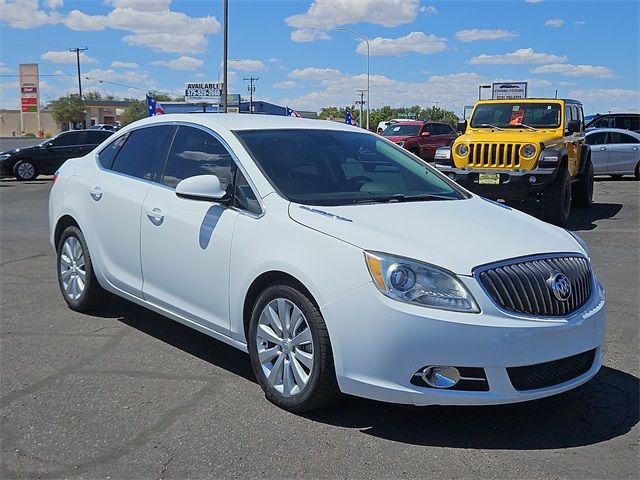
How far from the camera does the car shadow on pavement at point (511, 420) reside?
3.79 meters

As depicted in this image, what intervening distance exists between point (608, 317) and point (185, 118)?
390 centimetres

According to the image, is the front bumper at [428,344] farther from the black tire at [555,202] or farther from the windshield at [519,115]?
the windshield at [519,115]

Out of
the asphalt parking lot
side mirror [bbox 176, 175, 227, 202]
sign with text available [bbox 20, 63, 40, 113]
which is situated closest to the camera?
the asphalt parking lot

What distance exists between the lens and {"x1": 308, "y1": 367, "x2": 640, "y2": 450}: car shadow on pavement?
3787 mm

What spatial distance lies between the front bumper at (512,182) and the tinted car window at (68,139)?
47.5 feet

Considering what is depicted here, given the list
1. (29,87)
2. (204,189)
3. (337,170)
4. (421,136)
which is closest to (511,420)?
(337,170)

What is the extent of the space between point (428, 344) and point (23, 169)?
20.6 meters

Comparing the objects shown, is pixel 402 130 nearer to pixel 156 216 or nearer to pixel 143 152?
pixel 143 152

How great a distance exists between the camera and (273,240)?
13.6ft

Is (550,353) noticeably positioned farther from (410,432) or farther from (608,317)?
(608,317)

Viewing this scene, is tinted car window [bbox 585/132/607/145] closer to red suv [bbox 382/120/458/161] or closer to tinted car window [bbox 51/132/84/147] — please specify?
red suv [bbox 382/120/458/161]

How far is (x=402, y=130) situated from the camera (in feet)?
98.5

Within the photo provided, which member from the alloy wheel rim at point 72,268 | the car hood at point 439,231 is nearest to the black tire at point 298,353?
the car hood at point 439,231

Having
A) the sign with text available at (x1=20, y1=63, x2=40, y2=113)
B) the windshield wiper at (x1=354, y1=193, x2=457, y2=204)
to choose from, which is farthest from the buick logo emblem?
the sign with text available at (x1=20, y1=63, x2=40, y2=113)
